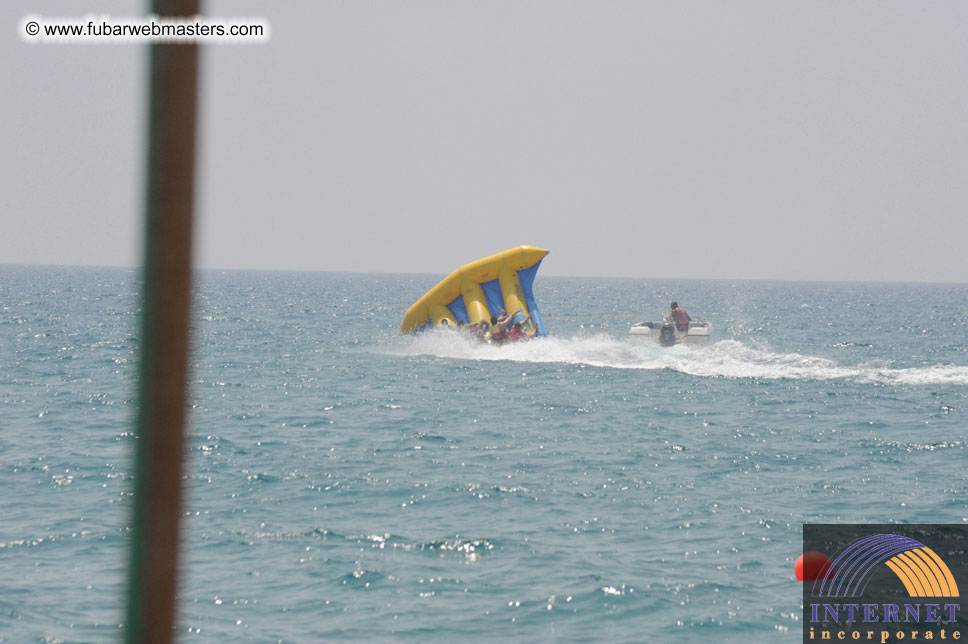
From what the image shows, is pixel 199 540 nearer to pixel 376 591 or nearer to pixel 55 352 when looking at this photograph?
pixel 376 591

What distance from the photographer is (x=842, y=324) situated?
53344 millimetres

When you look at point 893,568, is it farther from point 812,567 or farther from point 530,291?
point 530,291

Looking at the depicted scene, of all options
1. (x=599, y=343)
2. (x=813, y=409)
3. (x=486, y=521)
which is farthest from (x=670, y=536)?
(x=599, y=343)

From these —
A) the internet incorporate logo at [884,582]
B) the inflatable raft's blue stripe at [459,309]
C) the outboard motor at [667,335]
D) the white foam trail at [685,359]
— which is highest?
the inflatable raft's blue stripe at [459,309]

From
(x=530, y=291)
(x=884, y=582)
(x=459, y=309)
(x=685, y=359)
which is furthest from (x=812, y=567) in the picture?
(x=459, y=309)

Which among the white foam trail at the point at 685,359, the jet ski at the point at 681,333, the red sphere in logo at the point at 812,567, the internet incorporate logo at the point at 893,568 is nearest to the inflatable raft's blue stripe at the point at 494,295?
the white foam trail at the point at 685,359

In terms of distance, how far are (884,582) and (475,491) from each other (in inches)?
184

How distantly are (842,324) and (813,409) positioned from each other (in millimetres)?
38425

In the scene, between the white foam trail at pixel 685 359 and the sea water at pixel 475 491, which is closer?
the sea water at pixel 475 491

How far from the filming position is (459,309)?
79.2 feet

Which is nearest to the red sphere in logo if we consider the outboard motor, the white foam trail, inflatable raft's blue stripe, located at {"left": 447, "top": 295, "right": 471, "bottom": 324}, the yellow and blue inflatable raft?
the white foam trail

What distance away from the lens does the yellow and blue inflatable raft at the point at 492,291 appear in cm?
2308

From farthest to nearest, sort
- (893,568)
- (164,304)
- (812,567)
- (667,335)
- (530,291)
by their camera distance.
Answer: (667,335), (530,291), (893,568), (812,567), (164,304)

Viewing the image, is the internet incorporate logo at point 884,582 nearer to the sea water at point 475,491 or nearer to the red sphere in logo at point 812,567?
the red sphere in logo at point 812,567
